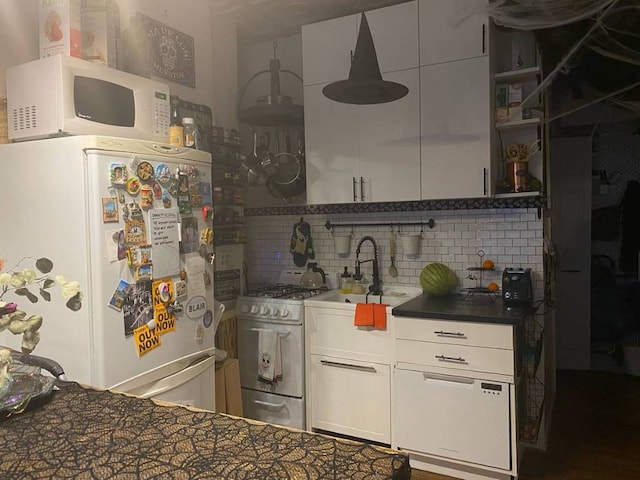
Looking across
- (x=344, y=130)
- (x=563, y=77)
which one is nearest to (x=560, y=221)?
(x=563, y=77)

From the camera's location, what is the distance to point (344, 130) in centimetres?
320

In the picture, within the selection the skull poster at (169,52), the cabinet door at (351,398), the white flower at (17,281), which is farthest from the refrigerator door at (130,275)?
the cabinet door at (351,398)

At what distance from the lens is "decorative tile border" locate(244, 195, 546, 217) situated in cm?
294

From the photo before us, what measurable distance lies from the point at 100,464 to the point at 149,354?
0.96m

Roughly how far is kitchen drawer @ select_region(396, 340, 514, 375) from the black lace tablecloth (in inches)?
60.6

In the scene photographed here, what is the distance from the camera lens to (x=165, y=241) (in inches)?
82.5

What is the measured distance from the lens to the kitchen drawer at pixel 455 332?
2465 millimetres

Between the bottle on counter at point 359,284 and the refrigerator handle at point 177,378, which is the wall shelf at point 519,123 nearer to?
the bottle on counter at point 359,284

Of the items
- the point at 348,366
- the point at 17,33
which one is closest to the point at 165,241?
the point at 17,33

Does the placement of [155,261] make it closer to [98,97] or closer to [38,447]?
[98,97]

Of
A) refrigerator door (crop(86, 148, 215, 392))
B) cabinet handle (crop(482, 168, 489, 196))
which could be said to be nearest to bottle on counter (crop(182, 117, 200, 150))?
refrigerator door (crop(86, 148, 215, 392))

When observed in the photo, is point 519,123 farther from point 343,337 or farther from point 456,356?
point 343,337

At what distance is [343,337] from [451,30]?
6.31 ft

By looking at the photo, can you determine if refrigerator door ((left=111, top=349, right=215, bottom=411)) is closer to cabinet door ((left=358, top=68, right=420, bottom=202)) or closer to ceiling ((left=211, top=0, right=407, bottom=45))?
cabinet door ((left=358, top=68, right=420, bottom=202))
